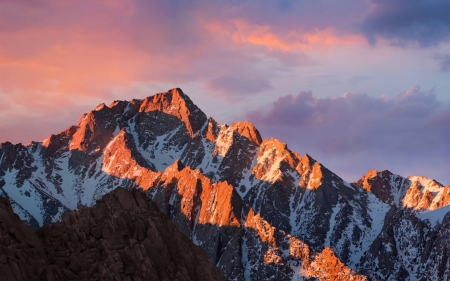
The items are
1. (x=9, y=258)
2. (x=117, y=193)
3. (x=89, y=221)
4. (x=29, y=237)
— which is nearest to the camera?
(x=9, y=258)

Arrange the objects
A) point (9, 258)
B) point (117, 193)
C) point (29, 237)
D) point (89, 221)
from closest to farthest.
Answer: point (9, 258), point (29, 237), point (89, 221), point (117, 193)

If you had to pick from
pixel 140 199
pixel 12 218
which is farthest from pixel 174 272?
pixel 12 218

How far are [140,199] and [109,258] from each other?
21690 millimetres

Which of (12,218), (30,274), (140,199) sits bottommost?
(30,274)

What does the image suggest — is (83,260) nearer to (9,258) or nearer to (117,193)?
(9,258)

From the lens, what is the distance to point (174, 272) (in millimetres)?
129875

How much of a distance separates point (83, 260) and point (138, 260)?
891cm

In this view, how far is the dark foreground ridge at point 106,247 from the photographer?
112 meters

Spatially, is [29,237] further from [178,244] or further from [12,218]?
[178,244]

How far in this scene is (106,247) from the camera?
12275cm

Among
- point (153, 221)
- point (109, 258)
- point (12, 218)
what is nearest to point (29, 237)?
point (12, 218)

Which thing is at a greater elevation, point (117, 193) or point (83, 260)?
point (117, 193)

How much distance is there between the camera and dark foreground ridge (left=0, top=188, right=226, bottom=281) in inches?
4419

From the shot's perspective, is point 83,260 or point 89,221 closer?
point 83,260
